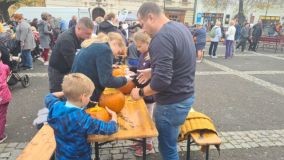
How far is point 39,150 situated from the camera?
306 cm

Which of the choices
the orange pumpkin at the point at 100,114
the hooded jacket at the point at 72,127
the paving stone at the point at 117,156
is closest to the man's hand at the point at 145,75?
the orange pumpkin at the point at 100,114

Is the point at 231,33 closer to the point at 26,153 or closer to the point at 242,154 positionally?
the point at 242,154

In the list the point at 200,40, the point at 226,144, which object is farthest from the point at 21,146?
the point at 200,40

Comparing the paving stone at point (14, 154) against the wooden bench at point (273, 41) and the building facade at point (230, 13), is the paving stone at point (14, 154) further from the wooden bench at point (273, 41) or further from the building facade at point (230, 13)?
the building facade at point (230, 13)

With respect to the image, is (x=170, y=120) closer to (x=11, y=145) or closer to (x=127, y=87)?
(x=127, y=87)

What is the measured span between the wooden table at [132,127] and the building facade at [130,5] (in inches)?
1278

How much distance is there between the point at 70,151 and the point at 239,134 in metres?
3.29

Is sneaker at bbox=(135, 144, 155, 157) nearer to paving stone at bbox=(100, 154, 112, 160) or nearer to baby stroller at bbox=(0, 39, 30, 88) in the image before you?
paving stone at bbox=(100, 154, 112, 160)

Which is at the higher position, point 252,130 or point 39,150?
point 39,150

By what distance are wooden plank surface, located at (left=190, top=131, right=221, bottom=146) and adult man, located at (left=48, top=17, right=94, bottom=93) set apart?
203 centimetres

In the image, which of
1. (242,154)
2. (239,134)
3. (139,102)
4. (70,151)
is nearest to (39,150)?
(70,151)

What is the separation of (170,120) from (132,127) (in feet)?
1.29

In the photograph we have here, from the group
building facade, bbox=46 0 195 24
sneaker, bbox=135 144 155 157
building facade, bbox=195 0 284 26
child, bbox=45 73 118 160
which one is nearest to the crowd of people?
child, bbox=45 73 118 160

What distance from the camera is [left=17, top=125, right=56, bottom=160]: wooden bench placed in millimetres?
2938
